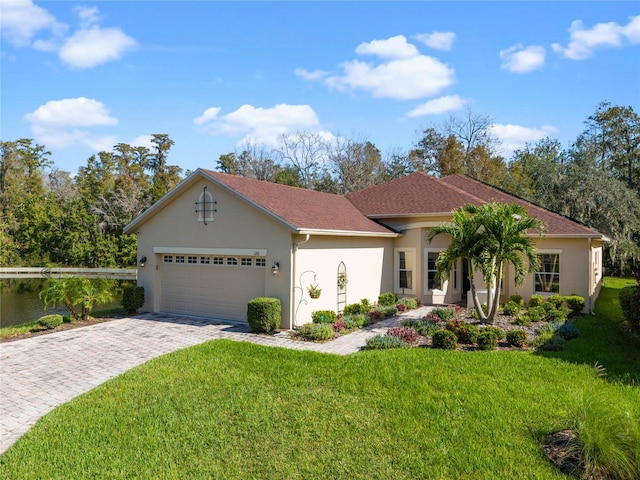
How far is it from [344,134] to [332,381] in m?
38.8

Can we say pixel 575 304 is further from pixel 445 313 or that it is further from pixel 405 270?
pixel 405 270

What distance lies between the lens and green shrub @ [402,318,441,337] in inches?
450

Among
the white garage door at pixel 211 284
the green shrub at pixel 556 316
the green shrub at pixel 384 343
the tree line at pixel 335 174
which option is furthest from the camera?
the tree line at pixel 335 174

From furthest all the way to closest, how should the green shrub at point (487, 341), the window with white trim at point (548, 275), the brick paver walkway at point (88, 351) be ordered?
the window with white trim at point (548, 275) → the green shrub at point (487, 341) → the brick paver walkway at point (88, 351)

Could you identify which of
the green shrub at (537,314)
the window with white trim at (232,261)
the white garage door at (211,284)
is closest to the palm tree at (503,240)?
the green shrub at (537,314)

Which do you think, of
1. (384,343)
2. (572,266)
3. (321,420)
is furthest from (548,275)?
(321,420)

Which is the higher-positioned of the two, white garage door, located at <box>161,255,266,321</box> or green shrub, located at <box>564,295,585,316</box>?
white garage door, located at <box>161,255,266,321</box>

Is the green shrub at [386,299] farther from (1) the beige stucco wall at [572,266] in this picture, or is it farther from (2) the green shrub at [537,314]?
(2) the green shrub at [537,314]

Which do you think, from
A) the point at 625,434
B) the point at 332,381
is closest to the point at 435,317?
the point at 332,381

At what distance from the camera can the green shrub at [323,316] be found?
12.8 m

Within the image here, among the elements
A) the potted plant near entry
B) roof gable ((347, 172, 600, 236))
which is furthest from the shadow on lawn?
the potted plant near entry

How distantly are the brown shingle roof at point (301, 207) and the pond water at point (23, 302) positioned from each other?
11.6m

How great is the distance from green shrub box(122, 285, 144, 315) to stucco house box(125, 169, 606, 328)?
14.7 inches

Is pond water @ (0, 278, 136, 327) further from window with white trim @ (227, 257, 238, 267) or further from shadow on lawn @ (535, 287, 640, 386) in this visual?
shadow on lawn @ (535, 287, 640, 386)
